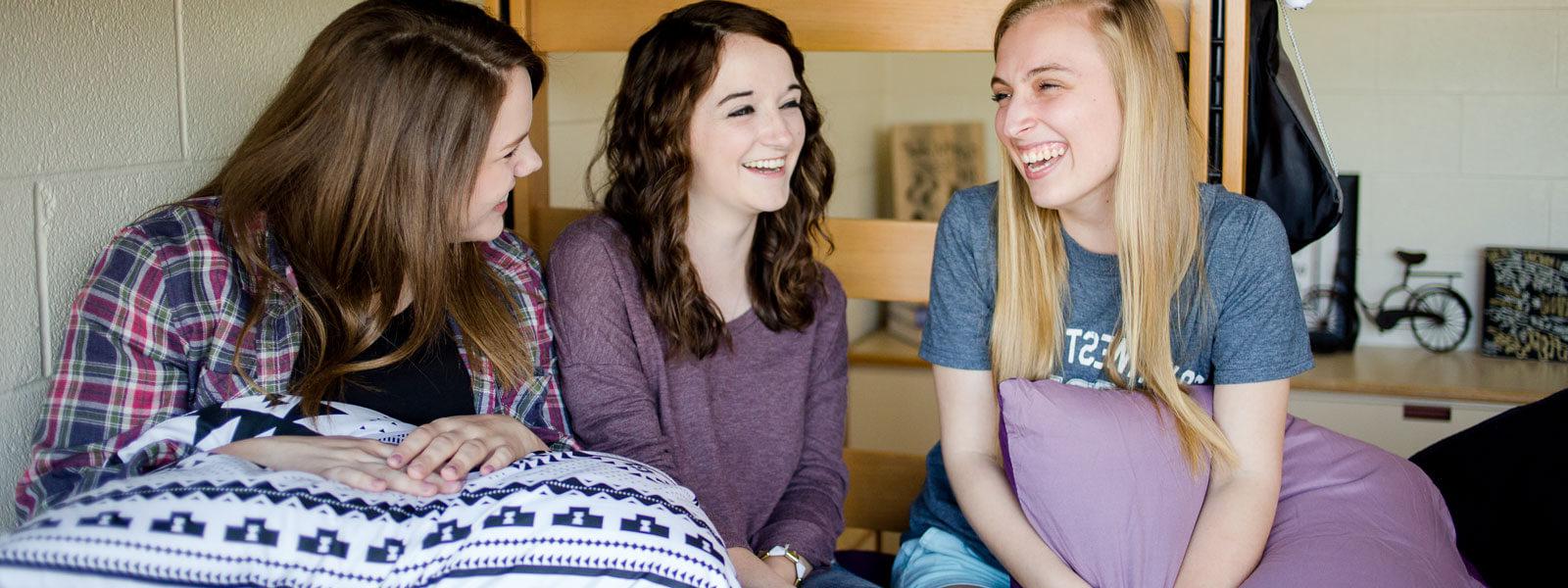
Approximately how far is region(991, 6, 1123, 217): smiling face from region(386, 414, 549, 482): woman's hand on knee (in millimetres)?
657

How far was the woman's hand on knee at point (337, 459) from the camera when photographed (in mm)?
1138

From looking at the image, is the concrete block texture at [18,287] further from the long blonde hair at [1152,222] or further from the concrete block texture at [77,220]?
the long blonde hair at [1152,222]

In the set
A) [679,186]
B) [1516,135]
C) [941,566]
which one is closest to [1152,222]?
[941,566]

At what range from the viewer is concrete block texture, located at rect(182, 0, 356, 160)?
4.92ft

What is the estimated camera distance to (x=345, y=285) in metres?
1.41

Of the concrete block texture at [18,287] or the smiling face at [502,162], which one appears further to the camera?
the smiling face at [502,162]

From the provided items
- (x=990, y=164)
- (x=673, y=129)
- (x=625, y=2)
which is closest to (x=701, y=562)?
(x=673, y=129)

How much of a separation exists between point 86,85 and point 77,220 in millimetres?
137

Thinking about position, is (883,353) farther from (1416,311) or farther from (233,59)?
(233,59)

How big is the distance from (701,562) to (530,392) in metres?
0.53

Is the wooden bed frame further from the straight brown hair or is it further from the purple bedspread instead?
the straight brown hair

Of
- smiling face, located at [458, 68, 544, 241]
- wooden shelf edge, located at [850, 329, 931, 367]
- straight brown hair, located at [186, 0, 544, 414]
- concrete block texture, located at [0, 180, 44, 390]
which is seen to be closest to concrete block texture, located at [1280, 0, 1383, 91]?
wooden shelf edge, located at [850, 329, 931, 367]

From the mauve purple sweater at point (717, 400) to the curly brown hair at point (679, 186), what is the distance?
26mm

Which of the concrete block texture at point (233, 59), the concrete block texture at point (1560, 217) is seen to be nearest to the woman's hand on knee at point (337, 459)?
the concrete block texture at point (233, 59)
